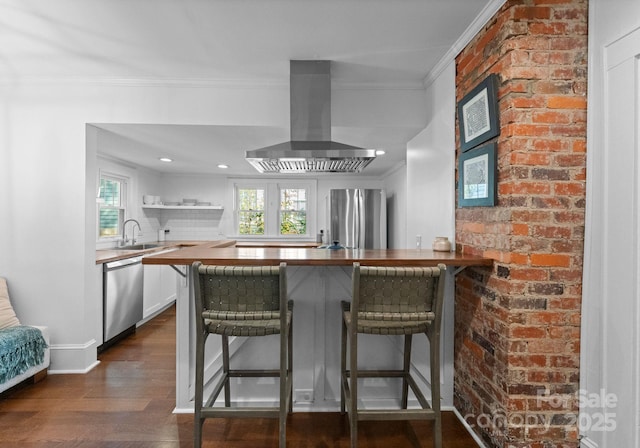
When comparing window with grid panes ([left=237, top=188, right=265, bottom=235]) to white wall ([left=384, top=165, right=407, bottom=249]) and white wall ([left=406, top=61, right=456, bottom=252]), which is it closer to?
white wall ([left=384, top=165, right=407, bottom=249])

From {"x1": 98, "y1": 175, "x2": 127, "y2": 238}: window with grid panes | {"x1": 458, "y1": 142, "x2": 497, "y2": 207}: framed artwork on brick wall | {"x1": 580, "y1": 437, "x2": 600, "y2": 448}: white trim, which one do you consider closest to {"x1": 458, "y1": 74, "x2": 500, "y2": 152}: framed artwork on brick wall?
{"x1": 458, "y1": 142, "x2": 497, "y2": 207}: framed artwork on brick wall

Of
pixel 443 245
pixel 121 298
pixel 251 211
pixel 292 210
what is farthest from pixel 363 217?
pixel 121 298

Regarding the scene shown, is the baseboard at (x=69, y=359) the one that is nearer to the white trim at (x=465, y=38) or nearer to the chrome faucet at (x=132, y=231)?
the chrome faucet at (x=132, y=231)

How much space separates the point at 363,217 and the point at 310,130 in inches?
105

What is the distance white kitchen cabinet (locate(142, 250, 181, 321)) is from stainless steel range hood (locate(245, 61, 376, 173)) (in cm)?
236

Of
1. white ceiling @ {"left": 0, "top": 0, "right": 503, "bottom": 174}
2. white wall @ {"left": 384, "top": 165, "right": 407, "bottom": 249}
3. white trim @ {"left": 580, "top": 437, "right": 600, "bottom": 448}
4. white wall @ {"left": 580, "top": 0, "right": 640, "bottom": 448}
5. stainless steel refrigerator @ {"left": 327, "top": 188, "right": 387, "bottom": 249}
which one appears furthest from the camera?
stainless steel refrigerator @ {"left": 327, "top": 188, "right": 387, "bottom": 249}

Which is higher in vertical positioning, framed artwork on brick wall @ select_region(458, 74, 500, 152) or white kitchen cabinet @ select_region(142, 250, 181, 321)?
framed artwork on brick wall @ select_region(458, 74, 500, 152)

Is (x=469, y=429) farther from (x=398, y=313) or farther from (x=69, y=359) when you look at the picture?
(x=69, y=359)

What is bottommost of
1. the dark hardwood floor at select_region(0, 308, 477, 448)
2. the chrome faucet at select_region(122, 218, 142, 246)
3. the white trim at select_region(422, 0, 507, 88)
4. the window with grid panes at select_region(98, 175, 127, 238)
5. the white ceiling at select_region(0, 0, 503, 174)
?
the dark hardwood floor at select_region(0, 308, 477, 448)

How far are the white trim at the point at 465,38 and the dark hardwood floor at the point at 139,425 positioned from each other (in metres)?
2.39

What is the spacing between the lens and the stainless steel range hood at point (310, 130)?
2.40 m

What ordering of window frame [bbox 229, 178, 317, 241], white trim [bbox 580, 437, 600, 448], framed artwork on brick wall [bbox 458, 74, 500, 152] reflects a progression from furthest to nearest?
window frame [bbox 229, 178, 317, 241]
framed artwork on brick wall [bbox 458, 74, 500, 152]
white trim [bbox 580, 437, 600, 448]

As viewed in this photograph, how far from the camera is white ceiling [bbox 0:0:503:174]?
6.07ft

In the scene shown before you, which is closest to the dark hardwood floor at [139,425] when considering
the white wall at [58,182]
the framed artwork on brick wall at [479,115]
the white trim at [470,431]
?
the white trim at [470,431]
